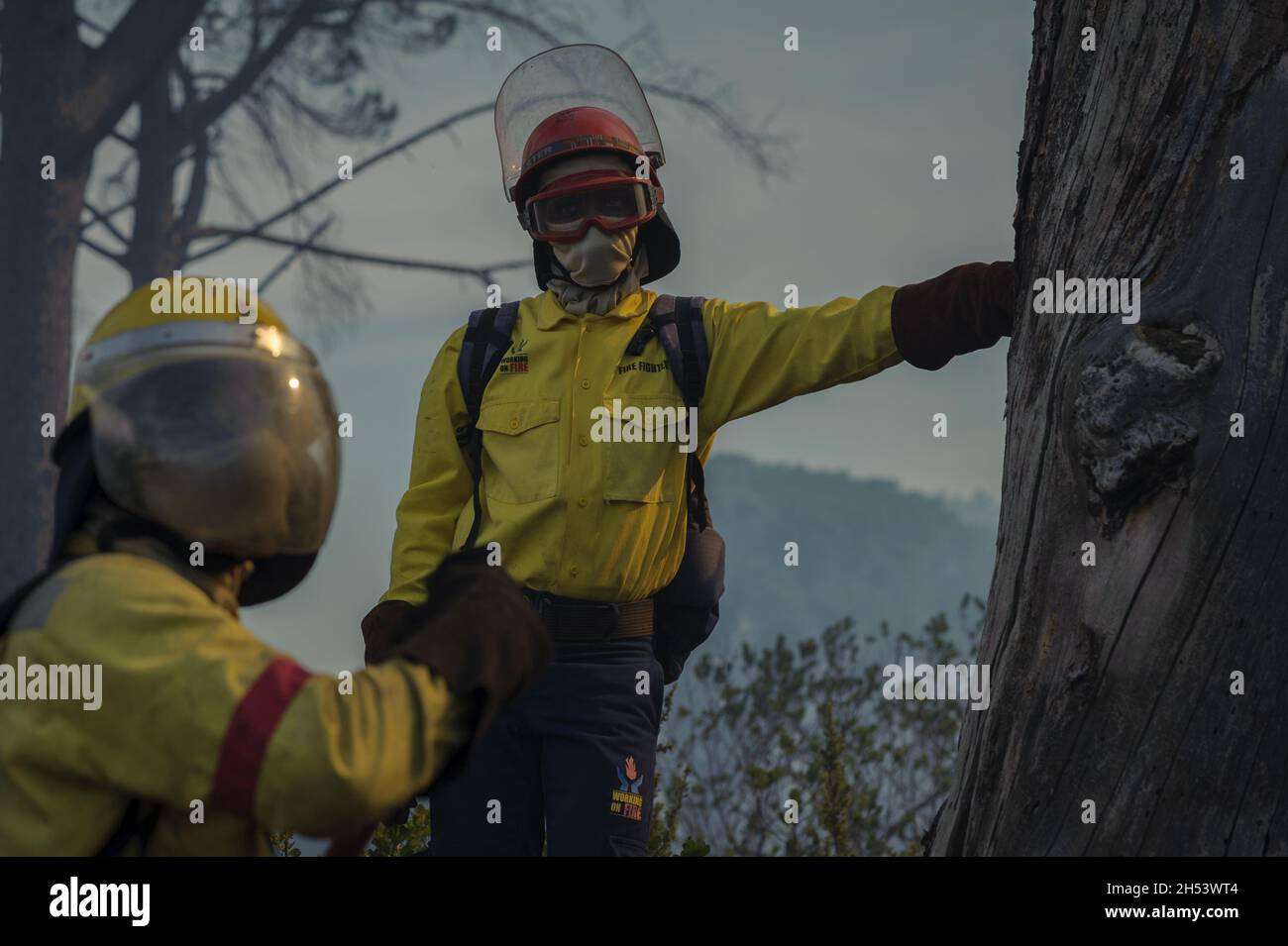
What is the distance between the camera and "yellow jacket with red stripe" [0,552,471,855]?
1.82 meters

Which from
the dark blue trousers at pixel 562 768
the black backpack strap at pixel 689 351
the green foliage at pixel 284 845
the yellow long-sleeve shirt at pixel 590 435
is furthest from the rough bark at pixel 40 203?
the black backpack strap at pixel 689 351

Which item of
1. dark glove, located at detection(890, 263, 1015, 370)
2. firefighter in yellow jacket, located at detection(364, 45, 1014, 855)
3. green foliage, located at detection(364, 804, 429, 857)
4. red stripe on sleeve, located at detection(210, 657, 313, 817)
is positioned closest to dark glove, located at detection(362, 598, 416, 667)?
firefighter in yellow jacket, located at detection(364, 45, 1014, 855)

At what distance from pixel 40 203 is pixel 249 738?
8978 millimetres

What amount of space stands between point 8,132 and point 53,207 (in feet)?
2.18

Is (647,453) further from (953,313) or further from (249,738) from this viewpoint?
(249,738)

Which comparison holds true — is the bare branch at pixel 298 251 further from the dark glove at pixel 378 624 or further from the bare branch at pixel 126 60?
the dark glove at pixel 378 624

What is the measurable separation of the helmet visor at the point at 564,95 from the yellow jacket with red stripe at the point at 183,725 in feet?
7.67

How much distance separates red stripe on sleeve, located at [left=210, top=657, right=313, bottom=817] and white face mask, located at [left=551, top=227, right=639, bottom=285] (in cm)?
209

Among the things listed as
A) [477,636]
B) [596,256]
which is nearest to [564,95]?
[596,256]

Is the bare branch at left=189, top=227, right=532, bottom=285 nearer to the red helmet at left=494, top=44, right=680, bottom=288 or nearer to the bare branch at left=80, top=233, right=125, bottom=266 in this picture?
the bare branch at left=80, top=233, right=125, bottom=266

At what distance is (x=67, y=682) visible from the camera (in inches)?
74.2
